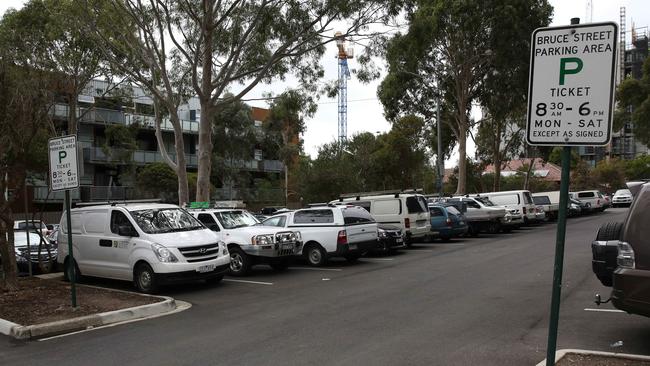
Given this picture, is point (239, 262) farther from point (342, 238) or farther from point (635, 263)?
point (635, 263)

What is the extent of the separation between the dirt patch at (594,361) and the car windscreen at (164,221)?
867 cm

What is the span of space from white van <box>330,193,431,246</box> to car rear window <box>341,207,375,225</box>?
3.93 metres

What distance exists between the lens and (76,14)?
20.2 metres

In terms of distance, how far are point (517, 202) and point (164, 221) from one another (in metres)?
21.9

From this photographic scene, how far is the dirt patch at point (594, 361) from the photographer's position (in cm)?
591

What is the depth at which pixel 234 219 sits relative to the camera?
1588cm

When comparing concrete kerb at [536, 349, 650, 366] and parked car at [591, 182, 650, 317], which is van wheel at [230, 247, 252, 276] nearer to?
concrete kerb at [536, 349, 650, 366]

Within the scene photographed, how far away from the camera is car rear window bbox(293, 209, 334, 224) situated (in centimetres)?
1622

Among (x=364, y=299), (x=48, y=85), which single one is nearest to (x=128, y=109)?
(x=48, y=85)

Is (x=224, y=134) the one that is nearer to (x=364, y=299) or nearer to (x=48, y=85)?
(x=48, y=85)

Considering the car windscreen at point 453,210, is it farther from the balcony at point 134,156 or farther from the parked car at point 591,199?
the parked car at point 591,199

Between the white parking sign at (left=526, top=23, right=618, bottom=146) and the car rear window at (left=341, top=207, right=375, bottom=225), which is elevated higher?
the white parking sign at (left=526, top=23, right=618, bottom=146)

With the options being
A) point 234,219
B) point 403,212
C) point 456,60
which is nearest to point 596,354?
point 234,219

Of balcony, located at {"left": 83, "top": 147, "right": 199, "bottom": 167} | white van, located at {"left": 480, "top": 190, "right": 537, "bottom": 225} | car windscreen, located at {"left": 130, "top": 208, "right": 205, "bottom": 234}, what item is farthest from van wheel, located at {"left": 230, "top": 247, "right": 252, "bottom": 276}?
balcony, located at {"left": 83, "top": 147, "right": 199, "bottom": 167}
